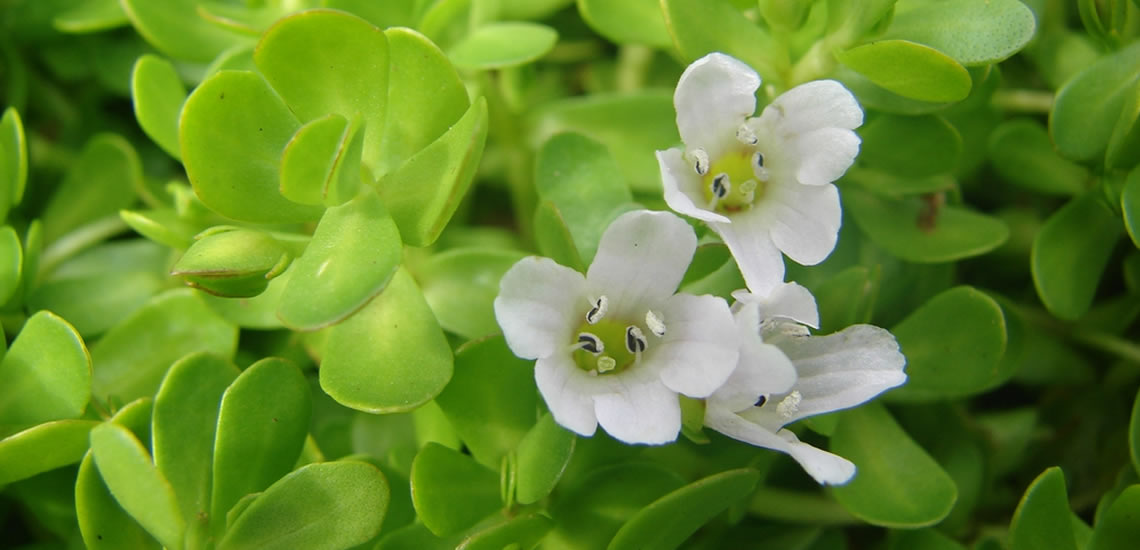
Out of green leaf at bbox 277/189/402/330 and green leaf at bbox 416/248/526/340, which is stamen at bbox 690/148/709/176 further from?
green leaf at bbox 277/189/402/330

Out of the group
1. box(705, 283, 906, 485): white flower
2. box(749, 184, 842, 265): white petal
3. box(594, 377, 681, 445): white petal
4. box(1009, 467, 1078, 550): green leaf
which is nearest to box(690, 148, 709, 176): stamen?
box(749, 184, 842, 265): white petal

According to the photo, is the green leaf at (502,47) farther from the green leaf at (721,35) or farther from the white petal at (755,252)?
the white petal at (755,252)

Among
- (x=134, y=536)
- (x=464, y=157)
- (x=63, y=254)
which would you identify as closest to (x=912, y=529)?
(x=464, y=157)

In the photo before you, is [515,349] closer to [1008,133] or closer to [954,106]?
[954,106]

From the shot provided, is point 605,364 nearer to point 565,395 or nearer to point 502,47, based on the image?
point 565,395

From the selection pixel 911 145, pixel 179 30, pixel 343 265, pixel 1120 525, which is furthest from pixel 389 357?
pixel 1120 525
